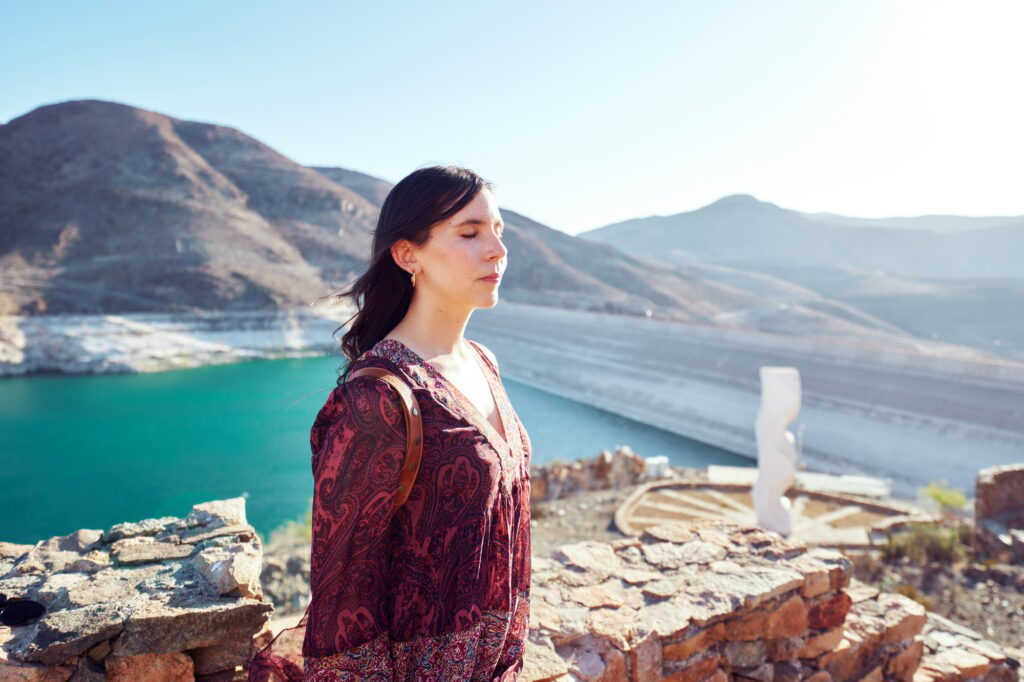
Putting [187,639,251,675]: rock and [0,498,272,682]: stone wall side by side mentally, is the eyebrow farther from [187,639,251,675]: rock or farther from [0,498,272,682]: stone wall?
[187,639,251,675]: rock

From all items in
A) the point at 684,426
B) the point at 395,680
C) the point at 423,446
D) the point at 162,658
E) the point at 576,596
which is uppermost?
the point at 423,446

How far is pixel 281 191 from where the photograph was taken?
149 feet

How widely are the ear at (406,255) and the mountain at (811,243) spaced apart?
68.8 meters

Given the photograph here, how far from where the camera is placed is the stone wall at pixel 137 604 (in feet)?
3.93

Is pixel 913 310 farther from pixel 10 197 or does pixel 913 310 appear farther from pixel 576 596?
pixel 10 197

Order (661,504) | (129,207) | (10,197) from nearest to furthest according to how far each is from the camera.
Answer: (661,504) → (129,207) → (10,197)

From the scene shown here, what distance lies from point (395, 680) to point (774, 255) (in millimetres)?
89344

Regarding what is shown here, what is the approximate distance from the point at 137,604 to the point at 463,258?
1.00 metres

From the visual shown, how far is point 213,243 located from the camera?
3100 cm

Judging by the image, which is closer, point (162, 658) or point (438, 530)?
point (438, 530)

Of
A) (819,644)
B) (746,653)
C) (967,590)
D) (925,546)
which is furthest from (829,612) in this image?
(925,546)

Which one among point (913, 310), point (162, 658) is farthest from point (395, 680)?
point (913, 310)

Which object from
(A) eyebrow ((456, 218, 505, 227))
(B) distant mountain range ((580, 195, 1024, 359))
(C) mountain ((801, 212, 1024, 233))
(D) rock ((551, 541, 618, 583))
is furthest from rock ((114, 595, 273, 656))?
(C) mountain ((801, 212, 1024, 233))

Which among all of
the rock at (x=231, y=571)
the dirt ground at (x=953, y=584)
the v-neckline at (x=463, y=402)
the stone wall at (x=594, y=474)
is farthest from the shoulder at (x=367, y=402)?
the stone wall at (x=594, y=474)
